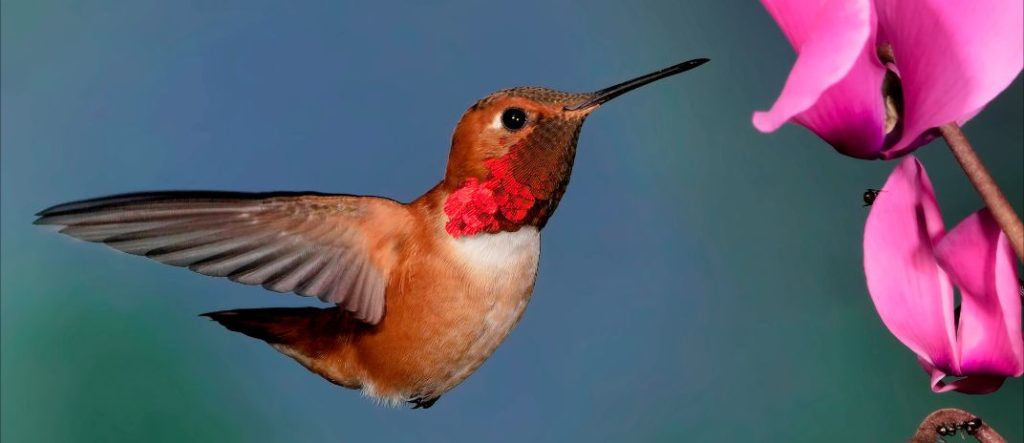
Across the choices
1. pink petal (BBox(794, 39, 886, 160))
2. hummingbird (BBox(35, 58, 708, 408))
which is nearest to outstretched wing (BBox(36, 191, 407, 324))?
hummingbird (BBox(35, 58, 708, 408))

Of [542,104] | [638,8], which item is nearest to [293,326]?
[542,104]

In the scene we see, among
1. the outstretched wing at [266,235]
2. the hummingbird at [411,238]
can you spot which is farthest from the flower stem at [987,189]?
the outstretched wing at [266,235]

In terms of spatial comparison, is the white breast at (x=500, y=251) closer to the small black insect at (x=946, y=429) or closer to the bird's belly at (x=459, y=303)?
the bird's belly at (x=459, y=303)

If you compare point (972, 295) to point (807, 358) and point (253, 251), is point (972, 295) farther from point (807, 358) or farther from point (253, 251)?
point (807, 358)

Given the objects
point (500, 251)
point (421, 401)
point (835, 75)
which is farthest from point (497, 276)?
point (835, 75)

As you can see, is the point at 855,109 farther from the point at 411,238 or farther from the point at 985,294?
the point at 411,238

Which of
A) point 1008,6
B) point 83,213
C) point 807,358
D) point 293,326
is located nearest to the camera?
point 1008,6

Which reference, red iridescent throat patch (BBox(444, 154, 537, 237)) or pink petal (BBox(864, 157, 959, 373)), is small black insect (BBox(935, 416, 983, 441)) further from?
red iridescent throat patch (BBox(444, 154, 537, 237))
